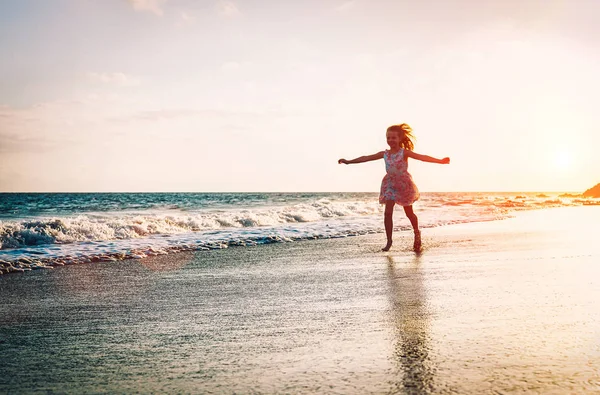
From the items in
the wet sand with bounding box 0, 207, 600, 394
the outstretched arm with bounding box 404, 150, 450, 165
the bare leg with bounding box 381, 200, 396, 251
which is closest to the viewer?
the wet sand with bounding box 0, 207, 600, 394

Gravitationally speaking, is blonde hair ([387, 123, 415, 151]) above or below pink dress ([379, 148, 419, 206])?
above

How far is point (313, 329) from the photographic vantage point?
3578mm

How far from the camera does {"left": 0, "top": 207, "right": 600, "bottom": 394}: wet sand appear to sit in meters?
2.49

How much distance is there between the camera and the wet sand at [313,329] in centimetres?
249

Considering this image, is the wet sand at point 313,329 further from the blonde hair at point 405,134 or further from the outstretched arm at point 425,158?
the blonde hair at point 405,134

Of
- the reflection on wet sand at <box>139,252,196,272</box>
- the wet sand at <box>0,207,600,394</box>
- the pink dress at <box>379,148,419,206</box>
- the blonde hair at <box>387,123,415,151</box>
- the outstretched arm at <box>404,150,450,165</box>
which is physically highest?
the blonde hair at <box>387,123,415,151</box>

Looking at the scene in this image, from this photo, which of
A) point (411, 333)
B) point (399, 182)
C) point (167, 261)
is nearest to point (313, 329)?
point (411, 333)

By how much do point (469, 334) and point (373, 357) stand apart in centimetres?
80

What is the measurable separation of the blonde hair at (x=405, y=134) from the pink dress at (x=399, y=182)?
0.61ft

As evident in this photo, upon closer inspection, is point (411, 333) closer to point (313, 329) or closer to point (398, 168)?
point (313, 329)

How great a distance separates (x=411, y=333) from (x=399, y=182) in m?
6.85

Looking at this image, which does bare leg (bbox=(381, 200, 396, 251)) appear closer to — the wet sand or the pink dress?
the pink dress

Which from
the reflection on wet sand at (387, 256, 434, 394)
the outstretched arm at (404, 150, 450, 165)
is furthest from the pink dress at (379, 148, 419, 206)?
the reflection on wet sand at (387, 256, 434, 394)

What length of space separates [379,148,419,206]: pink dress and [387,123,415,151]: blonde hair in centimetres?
19
